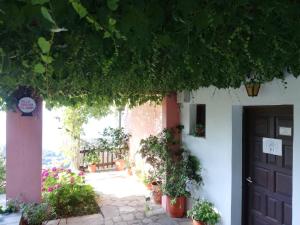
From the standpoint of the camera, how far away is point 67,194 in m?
5.40

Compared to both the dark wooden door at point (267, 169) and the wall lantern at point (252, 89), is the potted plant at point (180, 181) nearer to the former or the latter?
the dark wooden door at point (267, 169)

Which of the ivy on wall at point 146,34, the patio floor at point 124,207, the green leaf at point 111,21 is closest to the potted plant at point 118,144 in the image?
the patio floor at point 124,207

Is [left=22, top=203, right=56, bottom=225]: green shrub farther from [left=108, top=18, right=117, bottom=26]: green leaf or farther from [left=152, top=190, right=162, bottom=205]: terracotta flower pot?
[left=108, top=18, right=117, bottom=26]: green leaf

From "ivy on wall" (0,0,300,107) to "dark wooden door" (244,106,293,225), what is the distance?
976mm

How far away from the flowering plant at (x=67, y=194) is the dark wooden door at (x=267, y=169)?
302cm

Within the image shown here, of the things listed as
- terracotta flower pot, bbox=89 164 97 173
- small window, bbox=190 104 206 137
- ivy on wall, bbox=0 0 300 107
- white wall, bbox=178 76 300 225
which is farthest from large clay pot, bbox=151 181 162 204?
ivy on wall, bbox=0 0 300 107

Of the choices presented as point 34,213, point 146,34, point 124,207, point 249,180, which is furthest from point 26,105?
point 146,34

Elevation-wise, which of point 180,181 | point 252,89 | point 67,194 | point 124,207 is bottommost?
point 124,207

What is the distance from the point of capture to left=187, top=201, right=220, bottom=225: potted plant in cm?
414

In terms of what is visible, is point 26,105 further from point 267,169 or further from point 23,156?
point 267,169

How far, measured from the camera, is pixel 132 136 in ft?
29.0

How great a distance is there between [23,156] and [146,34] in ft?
13.7

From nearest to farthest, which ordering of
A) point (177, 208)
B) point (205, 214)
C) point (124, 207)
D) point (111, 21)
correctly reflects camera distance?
point (111, 21) < point (205, 214) < point (177, 208) < point (124, 207)

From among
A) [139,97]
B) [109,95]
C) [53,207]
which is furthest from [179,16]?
[53,207]
